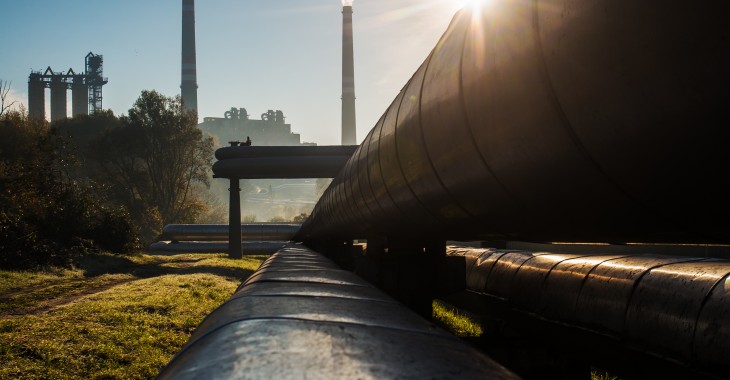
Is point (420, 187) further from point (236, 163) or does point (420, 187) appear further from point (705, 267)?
point (236, 163)

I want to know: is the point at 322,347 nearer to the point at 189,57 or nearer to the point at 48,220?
the point at 48,220

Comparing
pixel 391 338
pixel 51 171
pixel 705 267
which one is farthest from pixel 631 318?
pixel 51 171

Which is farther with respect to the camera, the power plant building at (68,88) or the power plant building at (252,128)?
the power plant building at (252,128)

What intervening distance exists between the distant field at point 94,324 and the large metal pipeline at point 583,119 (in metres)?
5.52

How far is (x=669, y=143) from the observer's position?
1163 millimetres

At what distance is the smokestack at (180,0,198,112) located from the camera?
322 feet

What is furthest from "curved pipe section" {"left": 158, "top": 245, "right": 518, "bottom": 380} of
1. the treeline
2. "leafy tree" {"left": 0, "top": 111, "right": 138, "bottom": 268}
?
the treeline

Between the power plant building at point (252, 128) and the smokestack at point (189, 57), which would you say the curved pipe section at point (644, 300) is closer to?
the smokestack at point (189, 57)

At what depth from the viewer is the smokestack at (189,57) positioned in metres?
98.1

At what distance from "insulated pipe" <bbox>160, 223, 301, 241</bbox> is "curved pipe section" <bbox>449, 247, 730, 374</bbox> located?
34853mm

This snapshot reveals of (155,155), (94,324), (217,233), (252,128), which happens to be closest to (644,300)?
(94,324)

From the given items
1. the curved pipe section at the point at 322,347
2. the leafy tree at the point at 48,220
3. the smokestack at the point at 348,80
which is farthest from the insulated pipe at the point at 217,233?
the smokestack at the point at 348,80

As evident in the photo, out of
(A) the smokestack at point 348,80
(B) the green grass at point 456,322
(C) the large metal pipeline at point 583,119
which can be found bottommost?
(B) the green grass at point 456,322

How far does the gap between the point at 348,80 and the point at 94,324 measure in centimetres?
9076
